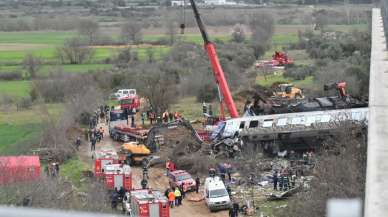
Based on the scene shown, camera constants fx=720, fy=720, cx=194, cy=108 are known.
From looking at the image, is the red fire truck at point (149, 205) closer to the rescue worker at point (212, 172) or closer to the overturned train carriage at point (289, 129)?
the rescue worker at point (212, 172)

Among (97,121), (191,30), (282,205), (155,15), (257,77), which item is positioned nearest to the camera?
(282,205)

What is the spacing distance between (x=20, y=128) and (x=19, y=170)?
17.3 metres

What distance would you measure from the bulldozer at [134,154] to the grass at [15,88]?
2019 centimetres

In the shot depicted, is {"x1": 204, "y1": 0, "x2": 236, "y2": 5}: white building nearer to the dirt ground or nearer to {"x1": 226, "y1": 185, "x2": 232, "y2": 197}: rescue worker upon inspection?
the dirt ground

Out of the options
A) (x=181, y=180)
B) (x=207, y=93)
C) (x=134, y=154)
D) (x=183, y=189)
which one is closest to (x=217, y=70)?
(x=134, y=154)

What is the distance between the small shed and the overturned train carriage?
26.5 feet

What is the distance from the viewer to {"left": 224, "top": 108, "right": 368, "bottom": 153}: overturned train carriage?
23969 mm

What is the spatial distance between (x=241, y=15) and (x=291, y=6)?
21.3m

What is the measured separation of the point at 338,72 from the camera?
39969 mm

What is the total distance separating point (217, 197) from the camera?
18375 millimetres

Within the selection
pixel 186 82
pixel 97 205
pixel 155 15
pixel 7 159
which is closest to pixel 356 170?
pixel 97 205

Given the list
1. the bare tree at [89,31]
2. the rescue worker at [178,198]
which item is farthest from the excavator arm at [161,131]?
the bare tree at [89,31]

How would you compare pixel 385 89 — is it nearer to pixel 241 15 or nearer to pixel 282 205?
pixel 282 205

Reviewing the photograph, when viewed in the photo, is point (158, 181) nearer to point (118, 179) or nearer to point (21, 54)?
point (118, 179)
